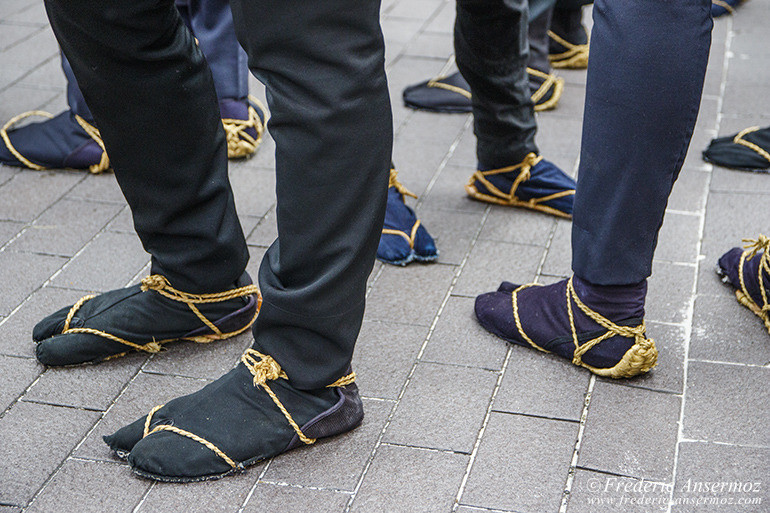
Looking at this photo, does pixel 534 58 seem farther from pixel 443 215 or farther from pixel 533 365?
pixel 533 365

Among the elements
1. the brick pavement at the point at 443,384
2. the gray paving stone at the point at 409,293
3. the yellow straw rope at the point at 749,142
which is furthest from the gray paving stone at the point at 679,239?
the gray paving stone at the point at 409,293

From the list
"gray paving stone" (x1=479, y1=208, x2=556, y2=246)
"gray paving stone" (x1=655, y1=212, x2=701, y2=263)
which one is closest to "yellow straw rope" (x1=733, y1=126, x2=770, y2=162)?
"gray paving stone" (x1=655, y1=212, x2=701, y2=263)

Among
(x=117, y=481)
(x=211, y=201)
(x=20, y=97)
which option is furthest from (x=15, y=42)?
(x=117, y=481)

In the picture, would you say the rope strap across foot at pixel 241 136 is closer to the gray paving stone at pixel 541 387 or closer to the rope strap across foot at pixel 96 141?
the rope strap across foot at pixel 96 141

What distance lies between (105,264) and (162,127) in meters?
0.67

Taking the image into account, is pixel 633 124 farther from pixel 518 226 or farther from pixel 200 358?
pixel 200 358

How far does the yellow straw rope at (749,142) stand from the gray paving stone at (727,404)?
1.09 m

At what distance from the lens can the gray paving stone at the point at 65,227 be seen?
2361 mm

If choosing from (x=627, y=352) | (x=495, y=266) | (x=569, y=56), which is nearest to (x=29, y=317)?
(x=495, y=266)

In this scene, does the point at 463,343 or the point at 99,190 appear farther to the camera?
the point at 99,190

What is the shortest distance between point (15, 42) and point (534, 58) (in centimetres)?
210

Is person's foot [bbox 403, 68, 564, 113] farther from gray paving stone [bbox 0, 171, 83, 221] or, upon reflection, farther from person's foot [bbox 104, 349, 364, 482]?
person's foot [bbox 104, 349, 364, 482]

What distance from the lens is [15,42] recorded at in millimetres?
3758

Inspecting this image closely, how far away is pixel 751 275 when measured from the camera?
203 cm
